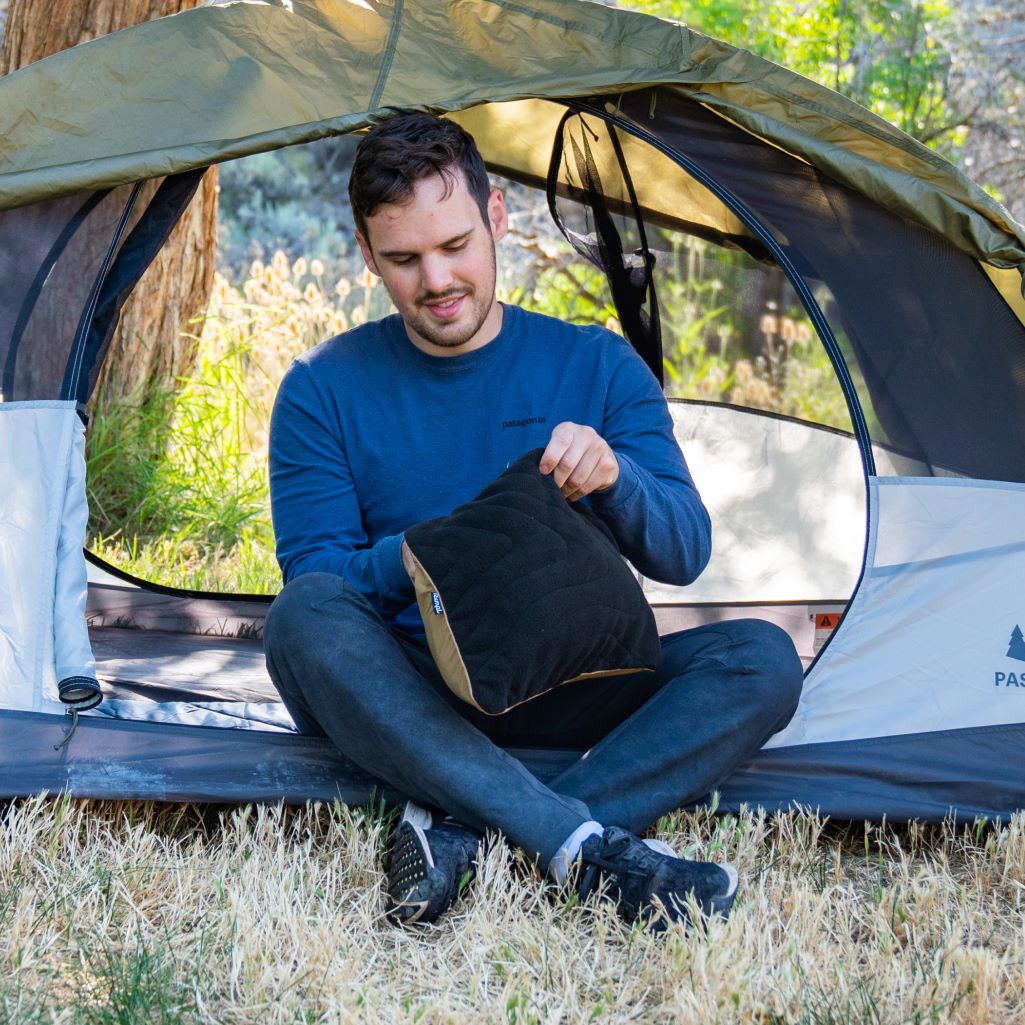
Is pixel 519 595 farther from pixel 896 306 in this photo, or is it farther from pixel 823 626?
pixel 823 626

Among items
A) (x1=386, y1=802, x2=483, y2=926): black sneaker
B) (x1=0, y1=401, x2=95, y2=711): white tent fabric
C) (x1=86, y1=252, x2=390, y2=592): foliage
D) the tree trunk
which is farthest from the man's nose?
the tree trunk

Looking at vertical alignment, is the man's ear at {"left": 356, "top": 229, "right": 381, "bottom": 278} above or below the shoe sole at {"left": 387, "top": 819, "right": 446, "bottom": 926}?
above

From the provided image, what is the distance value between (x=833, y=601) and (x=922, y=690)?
3.34 ft

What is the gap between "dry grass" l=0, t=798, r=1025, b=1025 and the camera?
1.75 metres

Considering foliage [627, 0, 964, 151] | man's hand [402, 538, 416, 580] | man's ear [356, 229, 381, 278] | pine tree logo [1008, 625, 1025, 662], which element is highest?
foliage [627, 0, 964, 151]

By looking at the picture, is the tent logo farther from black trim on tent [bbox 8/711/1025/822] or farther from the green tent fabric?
the green tent fabric

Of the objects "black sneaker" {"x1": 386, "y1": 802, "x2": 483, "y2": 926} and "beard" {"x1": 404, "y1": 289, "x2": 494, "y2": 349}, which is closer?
"black sneaker" {"x1": 386, "y1": 802, "x2": 483, "y2": 926}

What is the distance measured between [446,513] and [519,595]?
511 millimetres

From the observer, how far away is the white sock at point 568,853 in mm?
2051

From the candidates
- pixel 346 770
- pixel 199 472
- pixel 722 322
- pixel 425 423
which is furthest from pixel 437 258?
pixel 199 472

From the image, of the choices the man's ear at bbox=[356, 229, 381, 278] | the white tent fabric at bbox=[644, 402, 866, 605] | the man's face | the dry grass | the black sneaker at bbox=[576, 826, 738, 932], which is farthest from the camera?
the white tent fabric at bbox=[644, 402, 866, 605]

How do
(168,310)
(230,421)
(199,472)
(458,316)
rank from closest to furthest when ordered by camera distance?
(458,316)
(168,310)
(199,472)
(230,421)

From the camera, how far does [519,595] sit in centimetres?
207

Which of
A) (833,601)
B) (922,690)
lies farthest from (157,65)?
(833,601)
